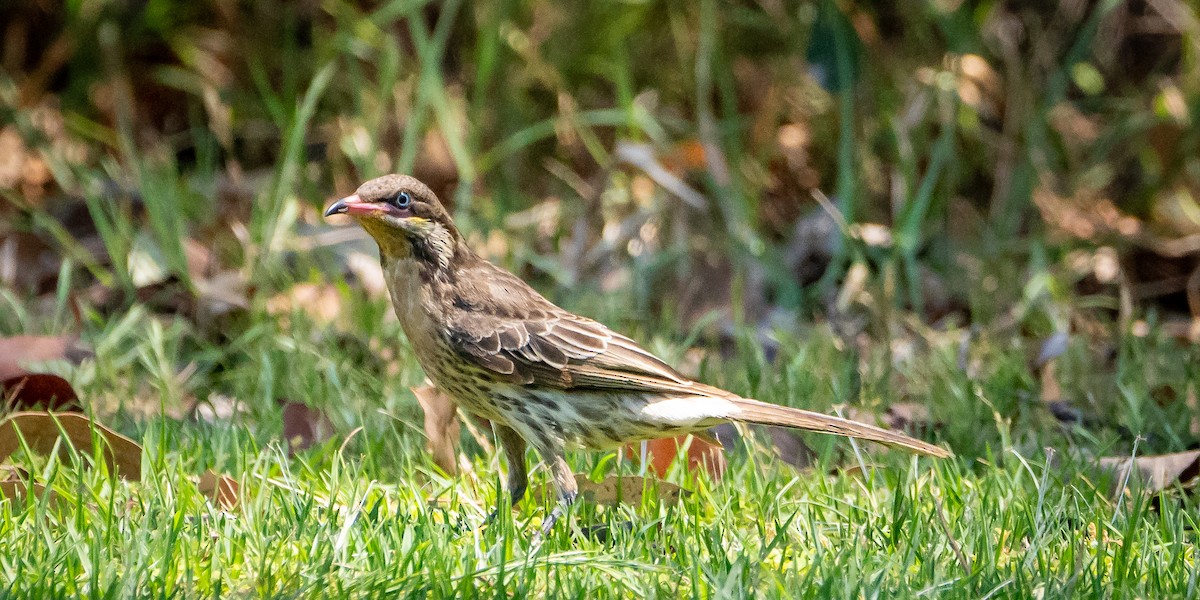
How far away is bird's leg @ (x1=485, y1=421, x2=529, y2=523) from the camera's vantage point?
4.88 m

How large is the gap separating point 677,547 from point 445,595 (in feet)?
2.51

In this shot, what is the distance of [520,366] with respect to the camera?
4.91 m

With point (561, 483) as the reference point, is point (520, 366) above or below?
above

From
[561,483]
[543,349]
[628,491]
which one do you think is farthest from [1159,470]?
[543,349]

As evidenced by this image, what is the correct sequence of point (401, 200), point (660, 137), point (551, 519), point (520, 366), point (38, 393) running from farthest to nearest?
point (660, 137) → point (38, 393) → point (401, 200) → point (520, 366) → point (551, 519)

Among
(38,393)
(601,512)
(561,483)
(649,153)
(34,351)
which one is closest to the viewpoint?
(601,512)

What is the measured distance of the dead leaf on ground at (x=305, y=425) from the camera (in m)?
5.32

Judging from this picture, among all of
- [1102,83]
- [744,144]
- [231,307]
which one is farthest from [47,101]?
[1102,83]

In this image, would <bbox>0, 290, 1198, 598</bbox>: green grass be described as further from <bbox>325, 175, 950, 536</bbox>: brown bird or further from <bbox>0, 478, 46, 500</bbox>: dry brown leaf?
<bbox>325, 175, 950, 536</bbox>: brown bird

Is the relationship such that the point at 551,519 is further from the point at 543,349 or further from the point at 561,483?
the point at 543,349

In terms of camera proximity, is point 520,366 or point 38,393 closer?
point 520,366

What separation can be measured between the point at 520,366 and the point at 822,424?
1062mm

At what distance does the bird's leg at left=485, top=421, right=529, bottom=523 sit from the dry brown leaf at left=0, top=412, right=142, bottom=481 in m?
1.23

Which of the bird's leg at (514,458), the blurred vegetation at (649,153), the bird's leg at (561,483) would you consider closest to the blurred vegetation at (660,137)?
the blurred vegetation at (649,153)
